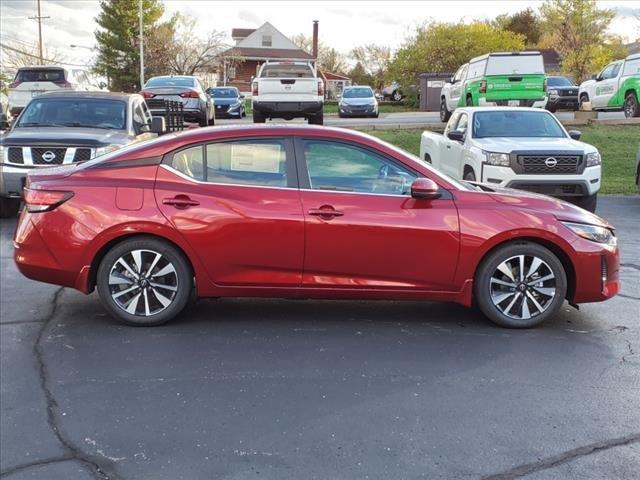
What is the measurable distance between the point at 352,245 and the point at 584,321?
207cm

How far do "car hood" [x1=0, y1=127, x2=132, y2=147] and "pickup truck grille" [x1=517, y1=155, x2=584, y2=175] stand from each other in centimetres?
591

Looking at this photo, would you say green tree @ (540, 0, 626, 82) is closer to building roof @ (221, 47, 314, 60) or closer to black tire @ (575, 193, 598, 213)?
building roof @ (221, 47, 314, 60)

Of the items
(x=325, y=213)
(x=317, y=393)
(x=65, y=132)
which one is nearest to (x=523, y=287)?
(x=325, y=213)

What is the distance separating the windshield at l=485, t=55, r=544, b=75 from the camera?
19.9 m

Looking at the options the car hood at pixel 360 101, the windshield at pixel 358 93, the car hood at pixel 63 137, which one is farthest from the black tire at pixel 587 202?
the windshield at pixel 358 93

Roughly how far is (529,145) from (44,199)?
296 inches

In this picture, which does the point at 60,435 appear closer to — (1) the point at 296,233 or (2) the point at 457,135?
(1) the point at 296,233

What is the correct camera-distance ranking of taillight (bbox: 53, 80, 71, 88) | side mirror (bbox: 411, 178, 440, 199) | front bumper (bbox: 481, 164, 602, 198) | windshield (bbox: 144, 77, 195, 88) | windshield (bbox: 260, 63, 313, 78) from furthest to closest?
taillight (bbox: 53, 80, 71, 88) < windshield (bbox: 144, 77, 195, 88) < windshield (bbox: 260, 63, 313, 78) < front bumper (bbox: 481, 164, 602, 198) < side mirror (bbox: 411, 178, 440, 199)

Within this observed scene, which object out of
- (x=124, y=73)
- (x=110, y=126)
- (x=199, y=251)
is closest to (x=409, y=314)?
(x=199, y=251)

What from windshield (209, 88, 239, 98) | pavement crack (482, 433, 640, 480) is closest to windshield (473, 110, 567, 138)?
pavement crack (482, 433, 640, 480)

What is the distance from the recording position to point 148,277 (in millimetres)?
5555

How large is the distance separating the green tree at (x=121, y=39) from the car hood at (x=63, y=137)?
161 ft

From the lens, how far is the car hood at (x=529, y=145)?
1062 cm

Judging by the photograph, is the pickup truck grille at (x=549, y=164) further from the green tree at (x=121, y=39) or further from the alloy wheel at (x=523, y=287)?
the green tree at (x=121, y=39)
